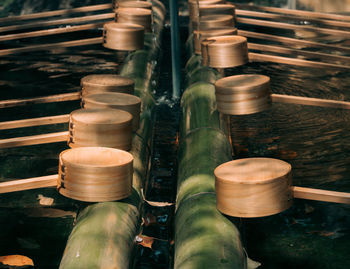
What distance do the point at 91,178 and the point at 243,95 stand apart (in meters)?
1.88

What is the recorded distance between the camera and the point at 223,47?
22.9 feet

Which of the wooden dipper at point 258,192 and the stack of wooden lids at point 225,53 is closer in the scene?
the wooden dipper at point 258,192

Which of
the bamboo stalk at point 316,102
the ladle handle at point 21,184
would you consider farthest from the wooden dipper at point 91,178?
the bamboo stalk at point 316,102

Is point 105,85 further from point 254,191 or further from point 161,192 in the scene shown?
point 254,191

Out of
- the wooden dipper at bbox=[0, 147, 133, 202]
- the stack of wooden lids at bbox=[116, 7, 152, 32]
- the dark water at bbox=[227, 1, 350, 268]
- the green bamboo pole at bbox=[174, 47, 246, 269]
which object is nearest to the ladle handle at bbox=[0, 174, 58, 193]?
the wooden dipper at bbox=[0, 147, 133, 202]

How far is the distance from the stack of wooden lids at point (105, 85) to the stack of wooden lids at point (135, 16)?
2564 mm

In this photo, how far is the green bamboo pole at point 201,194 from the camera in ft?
12.6

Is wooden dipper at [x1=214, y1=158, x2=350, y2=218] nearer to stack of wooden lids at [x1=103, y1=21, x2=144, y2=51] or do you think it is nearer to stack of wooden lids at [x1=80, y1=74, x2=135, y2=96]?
stack of wooden lids at [x1=80, y1=74, x2=135, y2=96]

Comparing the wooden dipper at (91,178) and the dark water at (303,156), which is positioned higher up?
the wooden dipper at (91,178)

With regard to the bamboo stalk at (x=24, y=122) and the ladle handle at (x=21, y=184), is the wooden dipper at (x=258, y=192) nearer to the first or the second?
the ladle handle at (x=21, y=184)

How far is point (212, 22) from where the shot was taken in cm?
824

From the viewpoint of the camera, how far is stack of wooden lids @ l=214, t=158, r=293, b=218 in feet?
13.3

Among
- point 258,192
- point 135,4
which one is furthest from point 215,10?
point 258,192

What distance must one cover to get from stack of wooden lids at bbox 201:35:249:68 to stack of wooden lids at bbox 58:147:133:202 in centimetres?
283
